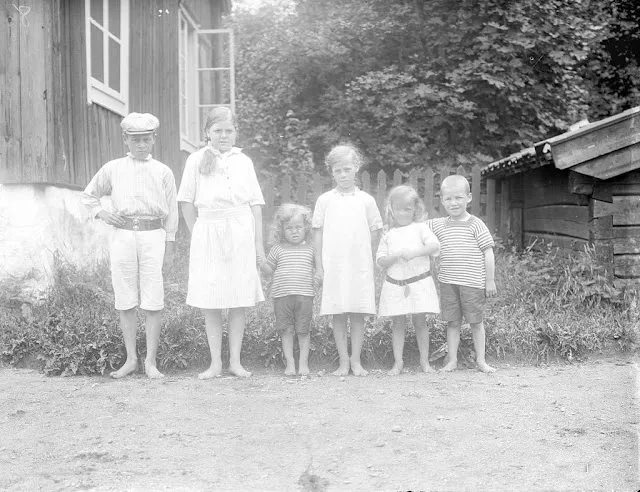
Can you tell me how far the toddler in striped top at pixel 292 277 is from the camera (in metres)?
4.91

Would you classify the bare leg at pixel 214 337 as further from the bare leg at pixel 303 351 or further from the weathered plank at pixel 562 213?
the weathered plank at pixel 562 213

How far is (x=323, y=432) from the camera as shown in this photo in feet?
11.9

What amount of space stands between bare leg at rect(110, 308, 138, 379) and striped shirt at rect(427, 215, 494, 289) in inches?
78.8

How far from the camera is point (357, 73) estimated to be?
1321 cm

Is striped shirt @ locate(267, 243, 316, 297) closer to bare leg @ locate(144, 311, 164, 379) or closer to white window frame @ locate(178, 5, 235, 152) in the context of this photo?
bare leg @ locate(144, 311, 164, 379)

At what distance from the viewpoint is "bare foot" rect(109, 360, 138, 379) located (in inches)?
192

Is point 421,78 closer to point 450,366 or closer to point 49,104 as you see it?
point 49,104

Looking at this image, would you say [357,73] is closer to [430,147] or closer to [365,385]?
[430,147]

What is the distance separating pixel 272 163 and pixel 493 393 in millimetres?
9645

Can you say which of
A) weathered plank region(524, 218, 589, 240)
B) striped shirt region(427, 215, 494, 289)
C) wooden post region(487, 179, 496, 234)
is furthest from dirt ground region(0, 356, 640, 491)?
wooden post region(487, 179, 496, 234)

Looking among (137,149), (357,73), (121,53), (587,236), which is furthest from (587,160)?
(357,73)

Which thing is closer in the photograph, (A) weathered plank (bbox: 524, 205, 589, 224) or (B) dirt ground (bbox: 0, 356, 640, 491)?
(B) dirt ground (bbox: 0, 356, 640, 491)

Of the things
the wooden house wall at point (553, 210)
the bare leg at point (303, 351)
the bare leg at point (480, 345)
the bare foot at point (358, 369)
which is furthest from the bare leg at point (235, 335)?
the wooden house wall at point (553, 210)

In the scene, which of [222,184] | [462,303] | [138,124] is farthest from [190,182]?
[462,303]
